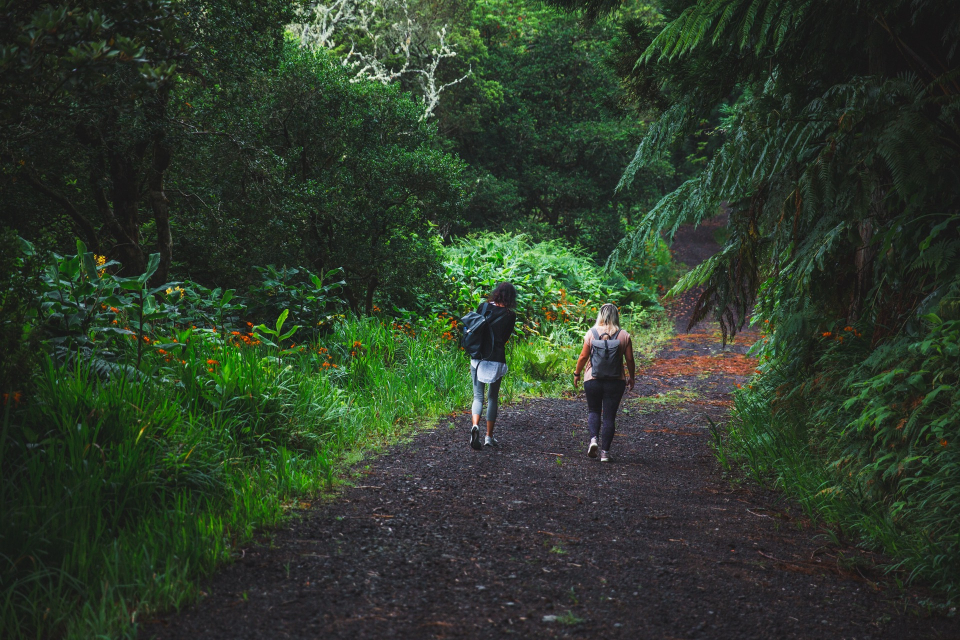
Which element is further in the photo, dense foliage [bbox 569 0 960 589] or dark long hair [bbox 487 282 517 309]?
dark long hair [bbox 487 282 517 309]

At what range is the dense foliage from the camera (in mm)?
3930

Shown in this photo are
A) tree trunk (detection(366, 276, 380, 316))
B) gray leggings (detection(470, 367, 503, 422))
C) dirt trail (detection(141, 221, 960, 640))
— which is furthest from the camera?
tree trunk (detection(366, 276, 380, 316))

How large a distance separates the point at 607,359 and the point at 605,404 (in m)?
0.42

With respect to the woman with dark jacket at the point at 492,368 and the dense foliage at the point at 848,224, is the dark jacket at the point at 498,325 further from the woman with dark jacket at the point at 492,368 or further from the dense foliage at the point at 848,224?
the dense foliage at the point at 848,224

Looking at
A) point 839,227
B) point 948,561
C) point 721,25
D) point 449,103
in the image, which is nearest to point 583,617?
point 948,561

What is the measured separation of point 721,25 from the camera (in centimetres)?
401

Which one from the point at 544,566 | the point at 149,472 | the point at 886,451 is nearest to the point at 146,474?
the point at 149,472

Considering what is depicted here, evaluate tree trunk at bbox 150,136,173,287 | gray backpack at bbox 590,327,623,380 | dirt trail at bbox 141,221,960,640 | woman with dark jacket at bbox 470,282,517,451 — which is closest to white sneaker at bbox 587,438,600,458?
dirt trail at bbox 141,221,960,640

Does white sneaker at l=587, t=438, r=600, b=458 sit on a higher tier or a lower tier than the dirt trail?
higher

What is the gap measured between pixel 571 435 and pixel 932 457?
147 inches

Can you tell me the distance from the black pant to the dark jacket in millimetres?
887

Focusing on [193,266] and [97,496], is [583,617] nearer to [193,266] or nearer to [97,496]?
[97,496]

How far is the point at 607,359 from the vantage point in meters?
6.35

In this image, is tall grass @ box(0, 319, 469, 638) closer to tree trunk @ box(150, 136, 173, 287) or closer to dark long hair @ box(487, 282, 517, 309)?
dark long hair @ box(487, 282, 517, 309)
